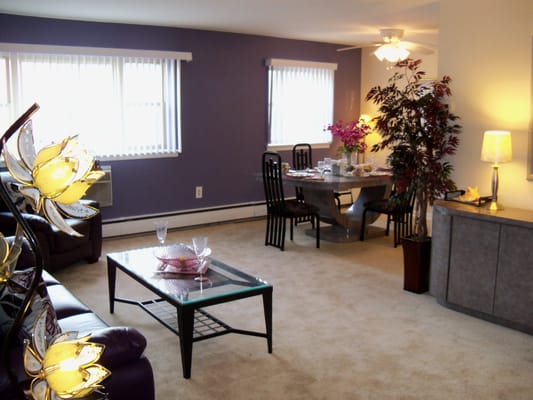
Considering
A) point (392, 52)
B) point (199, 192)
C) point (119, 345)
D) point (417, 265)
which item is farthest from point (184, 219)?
point (119, 345)

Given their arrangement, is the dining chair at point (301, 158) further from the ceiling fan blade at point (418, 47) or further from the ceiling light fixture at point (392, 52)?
the ceiling fan blade at point (418, 47)

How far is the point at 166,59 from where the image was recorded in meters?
6.35

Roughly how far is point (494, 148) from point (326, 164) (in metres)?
3.00

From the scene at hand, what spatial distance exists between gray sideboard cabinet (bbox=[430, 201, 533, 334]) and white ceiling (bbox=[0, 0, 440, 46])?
Answer: 199 centimetres

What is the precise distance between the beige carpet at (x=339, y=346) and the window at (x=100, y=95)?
165 centimetres

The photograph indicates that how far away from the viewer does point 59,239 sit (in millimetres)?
4613

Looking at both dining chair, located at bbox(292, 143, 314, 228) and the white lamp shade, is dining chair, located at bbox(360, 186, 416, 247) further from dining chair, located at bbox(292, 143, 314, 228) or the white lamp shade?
the white lamp shade

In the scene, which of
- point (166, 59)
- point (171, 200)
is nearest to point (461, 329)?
point (171, 200)

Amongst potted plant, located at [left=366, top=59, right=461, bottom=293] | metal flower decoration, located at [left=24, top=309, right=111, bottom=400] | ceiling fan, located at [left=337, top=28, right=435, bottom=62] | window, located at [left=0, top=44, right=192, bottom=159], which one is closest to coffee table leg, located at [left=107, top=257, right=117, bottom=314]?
window, located at [left=0, top=44, right=192, bottom=159]

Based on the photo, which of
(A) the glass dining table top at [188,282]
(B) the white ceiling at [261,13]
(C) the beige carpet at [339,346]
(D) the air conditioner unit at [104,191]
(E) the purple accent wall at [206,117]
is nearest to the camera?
(C) the beige carpet at [339,346]

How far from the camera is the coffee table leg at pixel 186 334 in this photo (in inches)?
115

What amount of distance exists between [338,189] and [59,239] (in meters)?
2.66

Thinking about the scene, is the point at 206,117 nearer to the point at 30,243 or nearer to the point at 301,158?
the point at 301,158

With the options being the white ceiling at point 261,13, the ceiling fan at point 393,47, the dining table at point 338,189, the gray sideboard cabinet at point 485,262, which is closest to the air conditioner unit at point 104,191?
the white ceiling at point 261,13
